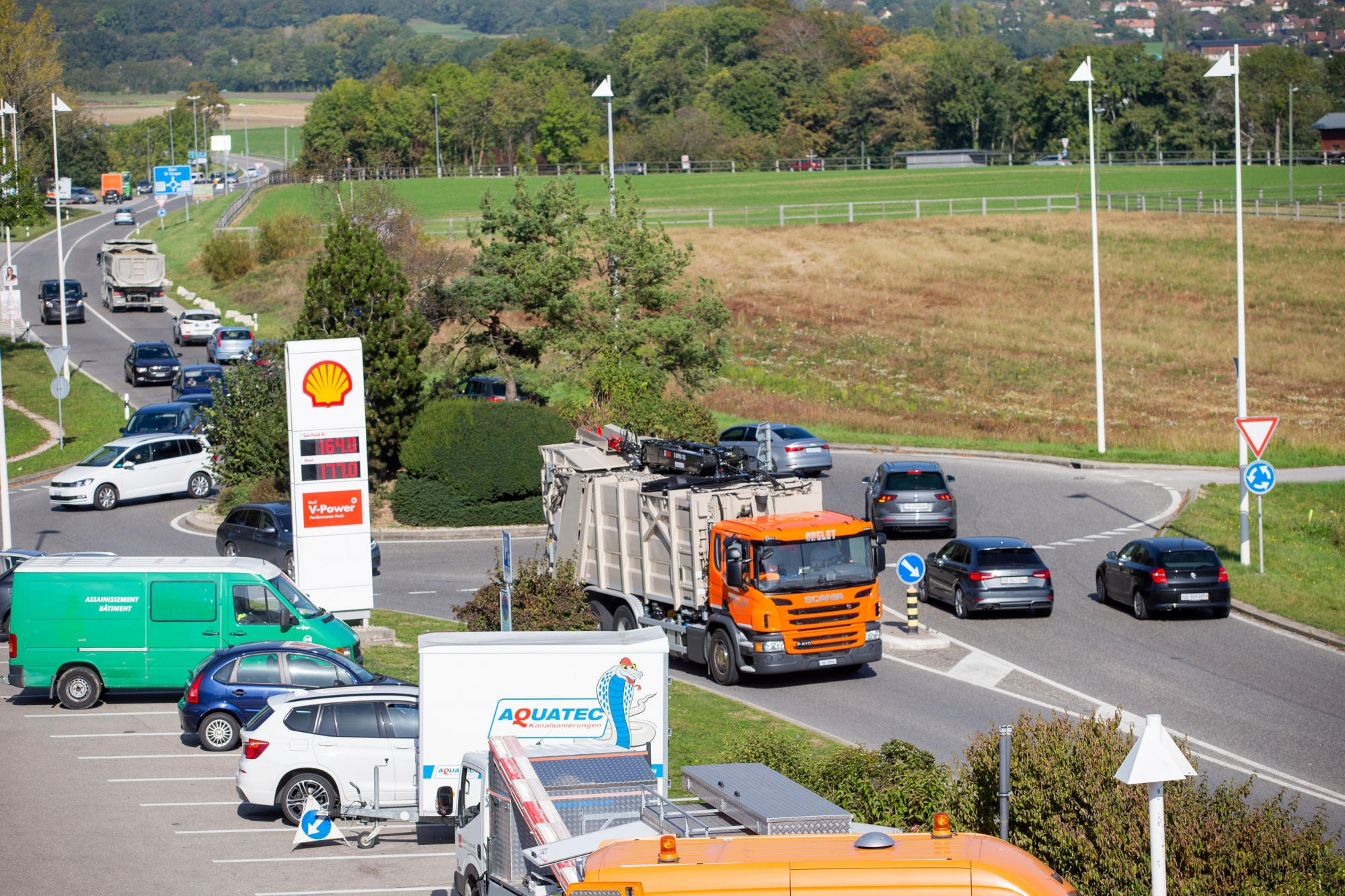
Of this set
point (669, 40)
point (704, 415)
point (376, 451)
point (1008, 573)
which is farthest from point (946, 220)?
point (669, 40)

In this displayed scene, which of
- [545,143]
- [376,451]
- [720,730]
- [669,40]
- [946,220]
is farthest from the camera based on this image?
[669,40]

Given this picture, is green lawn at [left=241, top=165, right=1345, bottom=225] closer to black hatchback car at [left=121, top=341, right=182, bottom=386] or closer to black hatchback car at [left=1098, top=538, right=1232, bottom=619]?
black hatchback car at [left=121, top=341, right=182, bottom=386]

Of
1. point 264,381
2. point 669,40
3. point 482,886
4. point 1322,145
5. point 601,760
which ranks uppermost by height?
point 669,40

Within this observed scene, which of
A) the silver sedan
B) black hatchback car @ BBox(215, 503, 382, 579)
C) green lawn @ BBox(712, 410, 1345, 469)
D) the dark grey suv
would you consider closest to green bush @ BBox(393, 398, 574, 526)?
black hatchback car @ BBox(215, 503, 382, 579)

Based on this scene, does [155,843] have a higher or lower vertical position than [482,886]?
lower

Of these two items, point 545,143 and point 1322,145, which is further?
point 545,143

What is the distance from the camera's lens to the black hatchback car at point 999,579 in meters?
23.9

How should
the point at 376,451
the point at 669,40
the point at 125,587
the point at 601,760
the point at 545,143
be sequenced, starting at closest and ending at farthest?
the point at 601,760
the point at 125,587
the point at 376,451
the point at 545,143
the point at 669,40

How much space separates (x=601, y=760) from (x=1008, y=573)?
16.0 metres

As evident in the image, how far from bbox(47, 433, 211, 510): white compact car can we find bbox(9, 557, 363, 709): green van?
16545 mm

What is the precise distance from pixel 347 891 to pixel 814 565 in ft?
29.9

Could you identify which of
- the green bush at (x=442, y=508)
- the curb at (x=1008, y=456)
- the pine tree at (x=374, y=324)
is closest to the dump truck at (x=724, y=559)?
the green bush at (x=442, y=508)

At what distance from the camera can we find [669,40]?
178500 millimetres

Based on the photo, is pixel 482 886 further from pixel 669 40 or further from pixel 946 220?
pixel 669 40
